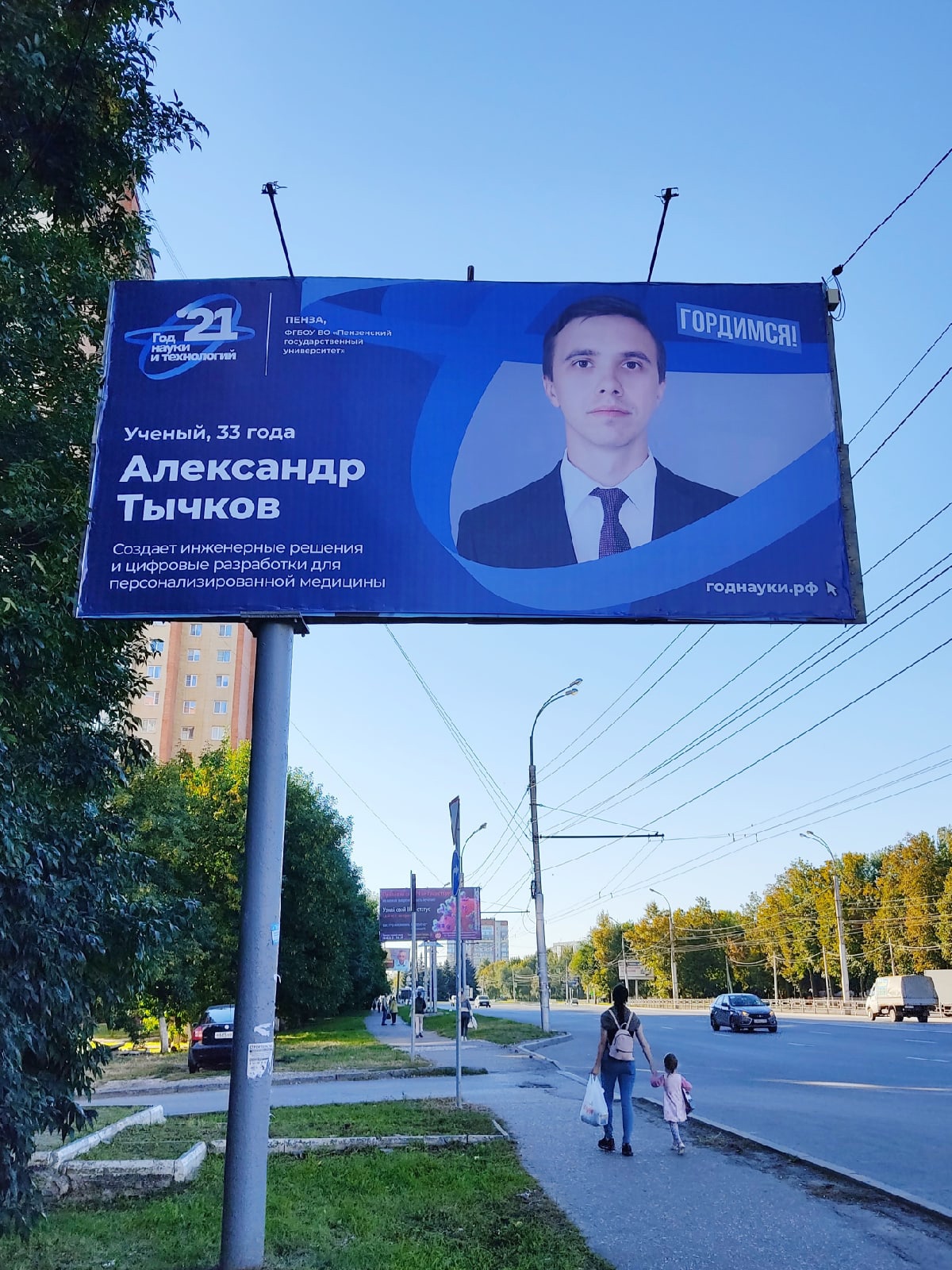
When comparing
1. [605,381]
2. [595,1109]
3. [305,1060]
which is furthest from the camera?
[305,1060]

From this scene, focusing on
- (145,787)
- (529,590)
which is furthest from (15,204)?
(145,787)

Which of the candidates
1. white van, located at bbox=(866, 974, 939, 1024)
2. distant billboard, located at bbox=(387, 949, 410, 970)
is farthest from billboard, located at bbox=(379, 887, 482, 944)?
distant billboard, located at bbox=(387, 949, 410, 970)

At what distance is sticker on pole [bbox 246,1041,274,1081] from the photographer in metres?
6.05

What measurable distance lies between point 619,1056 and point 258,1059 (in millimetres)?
4708

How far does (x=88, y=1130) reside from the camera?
10062 mm

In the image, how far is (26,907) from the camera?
18.1 ft

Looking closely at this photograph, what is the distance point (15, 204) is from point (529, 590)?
15.7ft

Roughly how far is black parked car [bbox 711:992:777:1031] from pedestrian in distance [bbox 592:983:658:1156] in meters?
23.0

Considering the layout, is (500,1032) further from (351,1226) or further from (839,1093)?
(351,1226)

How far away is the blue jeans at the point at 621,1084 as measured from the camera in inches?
366

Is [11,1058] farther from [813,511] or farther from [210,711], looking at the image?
[210,711]

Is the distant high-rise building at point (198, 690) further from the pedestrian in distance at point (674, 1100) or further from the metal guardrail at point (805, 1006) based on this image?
the pedestrian in distance at point (674, 1100)

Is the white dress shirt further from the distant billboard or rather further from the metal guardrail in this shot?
the distant billboard

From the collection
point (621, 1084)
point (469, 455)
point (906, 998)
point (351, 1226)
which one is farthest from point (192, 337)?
point (906, 998)
